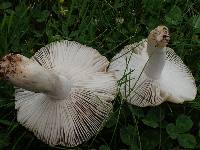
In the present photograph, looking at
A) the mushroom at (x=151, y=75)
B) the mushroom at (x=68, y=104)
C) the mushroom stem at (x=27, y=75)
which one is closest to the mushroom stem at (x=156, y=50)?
the mushroom at (x=151, y=75)

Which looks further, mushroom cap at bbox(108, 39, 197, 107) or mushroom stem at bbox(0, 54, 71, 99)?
mushroom cap at bbox(108, 39, 197, 107)

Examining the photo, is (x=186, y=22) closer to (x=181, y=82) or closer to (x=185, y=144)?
(x=181, y=82)

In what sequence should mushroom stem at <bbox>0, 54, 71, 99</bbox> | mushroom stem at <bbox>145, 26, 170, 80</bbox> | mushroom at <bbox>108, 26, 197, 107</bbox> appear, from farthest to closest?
mushroom at <bbox>108, 26, 197, 107</bbox> < mushroom stem at <bbox>145, 26, 170, 80</bbox> < mushroom stem at <bbox>0, 54, 71, 99</bbox>

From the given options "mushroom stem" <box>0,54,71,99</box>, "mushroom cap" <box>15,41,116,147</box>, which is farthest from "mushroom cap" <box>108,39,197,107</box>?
"mushroom stem" <box>0,54,71,99</box>

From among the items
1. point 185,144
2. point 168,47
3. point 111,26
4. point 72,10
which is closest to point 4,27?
point 72,10

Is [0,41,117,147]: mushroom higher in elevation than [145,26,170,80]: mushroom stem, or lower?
lower

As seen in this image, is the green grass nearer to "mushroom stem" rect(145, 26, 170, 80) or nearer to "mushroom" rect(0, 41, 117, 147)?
"mushroom" rect(0, 41, 117, 147)

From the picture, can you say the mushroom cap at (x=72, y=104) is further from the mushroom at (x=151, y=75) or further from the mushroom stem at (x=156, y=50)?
the mushroom stem at (x=156, y=50)
